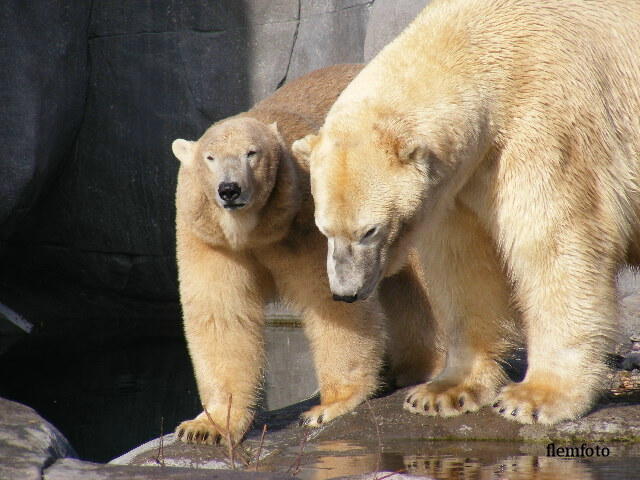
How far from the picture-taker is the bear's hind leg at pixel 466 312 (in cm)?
499

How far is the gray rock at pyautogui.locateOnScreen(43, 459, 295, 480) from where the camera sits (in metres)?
3.20

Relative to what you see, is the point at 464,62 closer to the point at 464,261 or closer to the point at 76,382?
the point at 464,261

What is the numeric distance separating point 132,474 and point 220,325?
6.71 ft

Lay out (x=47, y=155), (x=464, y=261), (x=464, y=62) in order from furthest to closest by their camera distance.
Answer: (x=47, y=155)
(x=464, y=261)
(x=464, y=62)

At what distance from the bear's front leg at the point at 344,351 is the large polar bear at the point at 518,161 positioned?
0.83m

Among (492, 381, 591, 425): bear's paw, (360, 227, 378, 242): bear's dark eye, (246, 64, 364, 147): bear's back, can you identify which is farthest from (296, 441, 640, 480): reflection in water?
(246, 64, 364, 147): bear's back

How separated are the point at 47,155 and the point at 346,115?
24.7 feet

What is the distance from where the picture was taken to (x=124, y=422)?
27.9 ft

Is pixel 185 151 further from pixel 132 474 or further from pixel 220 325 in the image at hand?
pixel 132 474

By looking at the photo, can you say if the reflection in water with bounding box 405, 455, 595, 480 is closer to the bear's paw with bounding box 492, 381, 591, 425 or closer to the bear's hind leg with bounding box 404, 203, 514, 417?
the bear's paw with bounding box 492, 381, 591, 425

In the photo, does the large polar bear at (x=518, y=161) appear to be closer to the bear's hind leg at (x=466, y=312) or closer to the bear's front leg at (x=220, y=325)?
the bear's hind leg at (x=466, y=312)

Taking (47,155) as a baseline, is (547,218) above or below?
below

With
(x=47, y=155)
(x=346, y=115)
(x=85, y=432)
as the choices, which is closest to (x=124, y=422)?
(x=85, y=432)

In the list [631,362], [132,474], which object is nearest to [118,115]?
[631,362]
